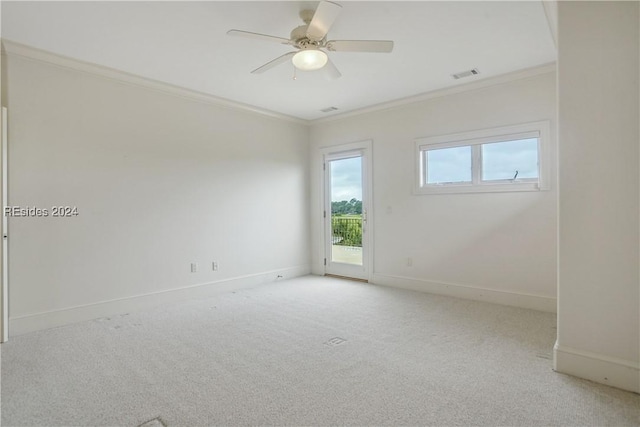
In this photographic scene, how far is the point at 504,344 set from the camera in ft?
9.39

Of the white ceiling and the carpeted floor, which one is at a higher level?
the white ceiling

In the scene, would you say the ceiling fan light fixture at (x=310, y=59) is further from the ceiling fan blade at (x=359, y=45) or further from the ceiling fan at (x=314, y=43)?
the ceiling fan blade at (x=359, y=45)

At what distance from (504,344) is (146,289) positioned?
12.4 ft

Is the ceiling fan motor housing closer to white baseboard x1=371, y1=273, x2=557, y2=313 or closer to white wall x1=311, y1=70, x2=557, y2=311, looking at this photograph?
white wall x1=311, y1=70, x2=557, y2=311

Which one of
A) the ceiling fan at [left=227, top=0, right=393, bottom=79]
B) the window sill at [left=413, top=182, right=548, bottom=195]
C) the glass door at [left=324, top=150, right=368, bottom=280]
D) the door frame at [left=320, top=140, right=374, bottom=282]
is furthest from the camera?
the glass door at [left=324, top=150, right=368, bottom=280]

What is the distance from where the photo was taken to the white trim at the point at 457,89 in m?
3.74

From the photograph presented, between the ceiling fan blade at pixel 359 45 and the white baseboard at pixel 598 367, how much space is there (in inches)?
99.2

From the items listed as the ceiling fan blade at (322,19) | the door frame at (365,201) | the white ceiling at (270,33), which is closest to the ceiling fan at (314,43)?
the ceiling fan blade at (322,19)

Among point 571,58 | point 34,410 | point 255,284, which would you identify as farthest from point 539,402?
point 255,284

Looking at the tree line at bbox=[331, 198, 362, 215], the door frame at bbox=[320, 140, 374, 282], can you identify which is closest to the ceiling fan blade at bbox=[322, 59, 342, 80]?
the door frame at bbox=[320, 140, 374, 282]

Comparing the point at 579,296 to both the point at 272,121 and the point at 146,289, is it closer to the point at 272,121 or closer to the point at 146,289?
the point at 146,289

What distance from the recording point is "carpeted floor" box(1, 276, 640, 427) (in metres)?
1.91

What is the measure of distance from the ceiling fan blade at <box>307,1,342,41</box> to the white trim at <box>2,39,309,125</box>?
92.0 inches

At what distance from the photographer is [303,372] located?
2.39 meters
